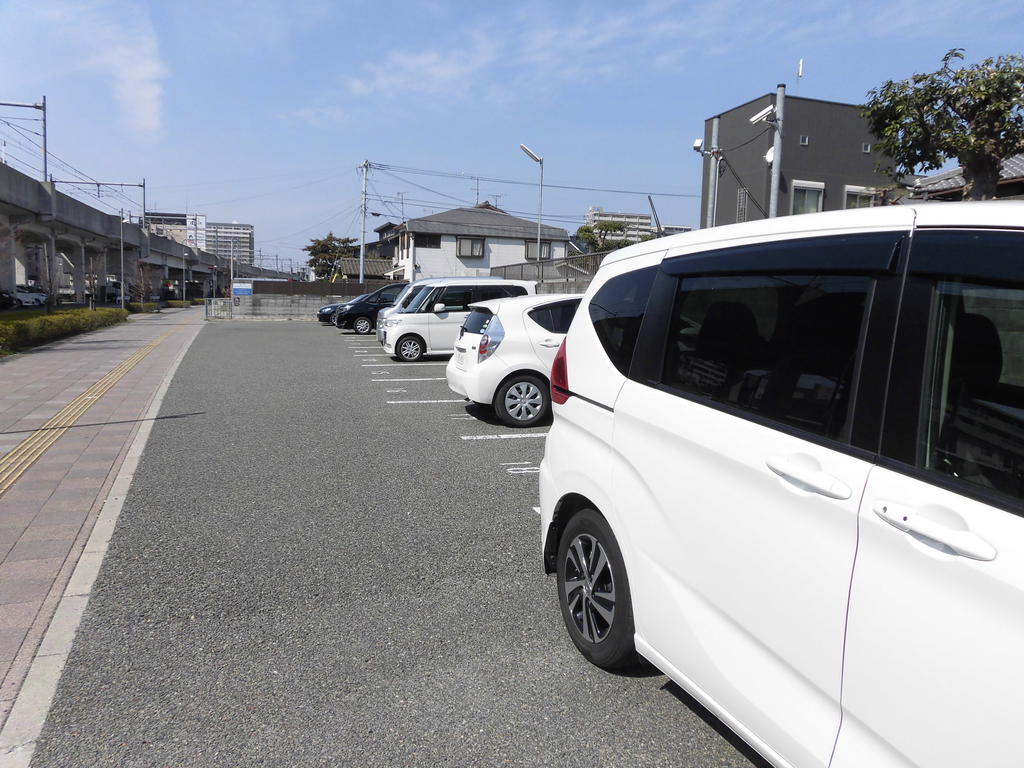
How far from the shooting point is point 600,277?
3.55 meters

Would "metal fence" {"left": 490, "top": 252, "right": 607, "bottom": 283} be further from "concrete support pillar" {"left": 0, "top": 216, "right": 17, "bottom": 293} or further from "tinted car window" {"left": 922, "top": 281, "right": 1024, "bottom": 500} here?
"concrete support pillar" {"left": 0, "top": 216, "right": 17, "bottom": 293}

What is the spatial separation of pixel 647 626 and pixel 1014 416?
4.85ft

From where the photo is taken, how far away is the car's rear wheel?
15.8m

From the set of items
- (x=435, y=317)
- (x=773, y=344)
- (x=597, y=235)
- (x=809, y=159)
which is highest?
(x=597, y=235)

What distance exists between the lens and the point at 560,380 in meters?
3.53

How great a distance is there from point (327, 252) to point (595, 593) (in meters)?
89.5

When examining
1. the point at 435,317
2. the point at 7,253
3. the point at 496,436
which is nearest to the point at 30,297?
the point at 7,253

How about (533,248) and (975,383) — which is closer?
(975,383)

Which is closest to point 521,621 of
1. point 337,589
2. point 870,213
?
point 337,589

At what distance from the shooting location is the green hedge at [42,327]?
17031mm

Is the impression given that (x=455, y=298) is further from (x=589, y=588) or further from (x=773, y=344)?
(x=773, y=344)

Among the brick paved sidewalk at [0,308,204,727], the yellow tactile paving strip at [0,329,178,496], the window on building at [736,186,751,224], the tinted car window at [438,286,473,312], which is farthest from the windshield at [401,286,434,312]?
the window on building at [736,186,751,224]

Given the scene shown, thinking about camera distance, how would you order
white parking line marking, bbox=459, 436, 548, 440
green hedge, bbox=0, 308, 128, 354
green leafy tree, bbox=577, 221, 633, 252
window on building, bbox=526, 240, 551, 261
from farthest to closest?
1. green leafy tree, bbox=577, 221, 633, 252
2. window on building, bbox=526, 240, 551, 261
3. green hedge, bbox=0, 308, 128, 354
4. white parking line marking, bbox=459, 436, 548, 440

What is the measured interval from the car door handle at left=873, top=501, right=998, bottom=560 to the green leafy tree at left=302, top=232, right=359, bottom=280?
8842 cm
